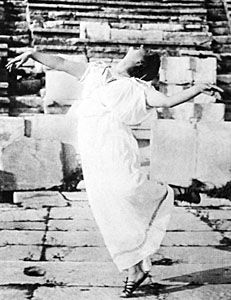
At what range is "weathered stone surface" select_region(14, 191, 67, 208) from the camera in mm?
7328

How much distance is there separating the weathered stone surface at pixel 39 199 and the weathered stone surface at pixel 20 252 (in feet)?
6.46

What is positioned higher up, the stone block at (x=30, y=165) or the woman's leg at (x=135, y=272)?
the woman's leg at (x=135, y=272)

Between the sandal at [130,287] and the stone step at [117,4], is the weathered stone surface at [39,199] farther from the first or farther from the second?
the stone step at [117,4]

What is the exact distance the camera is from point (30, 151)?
25.8ft

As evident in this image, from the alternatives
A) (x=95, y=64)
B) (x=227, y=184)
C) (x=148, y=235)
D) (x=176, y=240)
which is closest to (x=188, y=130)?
(x=227, y=184)

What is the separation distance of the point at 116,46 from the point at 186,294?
6.09 metres

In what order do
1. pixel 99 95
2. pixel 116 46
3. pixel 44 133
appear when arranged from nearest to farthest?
1. pixel 99 95
2. pixel 44 133
3. pixel 116 46

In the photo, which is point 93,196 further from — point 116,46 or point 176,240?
point 116,46

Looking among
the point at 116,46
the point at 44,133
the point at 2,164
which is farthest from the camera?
the point at 116,46

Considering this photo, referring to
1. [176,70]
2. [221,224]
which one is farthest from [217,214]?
[176,70]

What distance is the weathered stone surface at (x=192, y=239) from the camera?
18.2ft

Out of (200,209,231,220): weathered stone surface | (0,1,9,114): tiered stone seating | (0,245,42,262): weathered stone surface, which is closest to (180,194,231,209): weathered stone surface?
(200,209,231,220): weathered stone surface

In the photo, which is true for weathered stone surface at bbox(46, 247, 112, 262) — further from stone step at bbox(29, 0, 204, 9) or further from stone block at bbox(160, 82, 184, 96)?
stone step at bbox(29, 0, 204, 9)

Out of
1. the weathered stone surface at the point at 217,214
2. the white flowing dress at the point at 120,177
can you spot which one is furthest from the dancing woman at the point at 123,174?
the weathered stone surface at the point at 217,214
